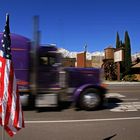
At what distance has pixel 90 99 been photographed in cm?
1363

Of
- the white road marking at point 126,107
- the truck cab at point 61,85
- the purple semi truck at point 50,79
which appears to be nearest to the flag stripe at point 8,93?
the purple semi truck at point 50,79

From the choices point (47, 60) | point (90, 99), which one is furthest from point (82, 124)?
point (47, 60)

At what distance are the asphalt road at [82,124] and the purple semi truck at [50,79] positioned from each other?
0.47 meters

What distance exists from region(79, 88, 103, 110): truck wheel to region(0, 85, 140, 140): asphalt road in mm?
324

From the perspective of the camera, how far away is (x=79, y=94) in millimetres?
13539

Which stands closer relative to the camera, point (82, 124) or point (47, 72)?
point (82, 124)

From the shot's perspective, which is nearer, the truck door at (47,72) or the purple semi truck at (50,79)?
the purple semi truck at (50,79)

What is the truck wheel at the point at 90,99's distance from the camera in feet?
44.3

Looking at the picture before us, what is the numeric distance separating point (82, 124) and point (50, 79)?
3.53 meters

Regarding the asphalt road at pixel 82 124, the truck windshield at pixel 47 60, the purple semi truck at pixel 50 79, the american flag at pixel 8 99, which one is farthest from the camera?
the truck windshield at pixel 47 60

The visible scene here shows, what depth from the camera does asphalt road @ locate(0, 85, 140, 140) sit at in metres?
8.79

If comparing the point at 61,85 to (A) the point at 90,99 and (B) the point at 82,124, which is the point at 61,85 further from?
(B) the point at 82,124

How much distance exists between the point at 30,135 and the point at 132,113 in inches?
199

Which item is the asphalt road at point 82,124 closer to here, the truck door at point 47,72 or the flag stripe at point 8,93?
the truck door at point 47,72
